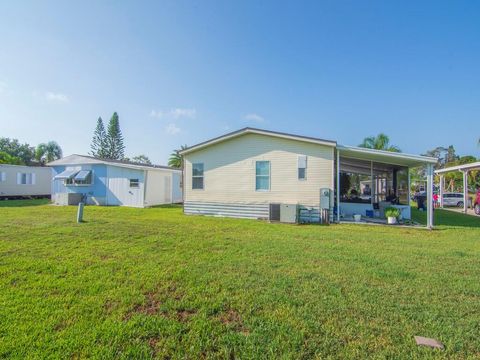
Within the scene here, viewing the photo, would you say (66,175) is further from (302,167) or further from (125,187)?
(302,167)

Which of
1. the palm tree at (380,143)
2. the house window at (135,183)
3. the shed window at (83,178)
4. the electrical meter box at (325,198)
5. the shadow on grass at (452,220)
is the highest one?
the palm tree at (380,143)

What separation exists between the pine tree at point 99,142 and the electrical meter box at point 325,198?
154ft

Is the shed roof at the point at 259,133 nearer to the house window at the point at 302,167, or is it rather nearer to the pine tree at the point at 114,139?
the house window at the point at 302,167

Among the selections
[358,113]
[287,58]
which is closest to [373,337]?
[287,58]


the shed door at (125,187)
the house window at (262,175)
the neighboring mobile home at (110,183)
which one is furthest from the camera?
the neighboring mobile home at (110,183)

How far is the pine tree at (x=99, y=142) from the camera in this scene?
154 ft

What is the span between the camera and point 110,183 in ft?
59.1

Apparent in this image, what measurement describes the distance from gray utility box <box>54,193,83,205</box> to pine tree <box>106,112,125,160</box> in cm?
3128

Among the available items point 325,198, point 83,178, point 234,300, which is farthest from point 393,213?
point 83,178

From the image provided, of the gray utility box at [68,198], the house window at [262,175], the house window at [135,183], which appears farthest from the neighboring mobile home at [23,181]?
the house window at [262,175]

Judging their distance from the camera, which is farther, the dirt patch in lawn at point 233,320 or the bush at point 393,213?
the bush at point 393,213

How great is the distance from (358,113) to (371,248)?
18.2 m

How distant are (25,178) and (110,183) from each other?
12.3m

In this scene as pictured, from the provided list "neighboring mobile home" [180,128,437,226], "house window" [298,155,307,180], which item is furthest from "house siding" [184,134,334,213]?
"house window" [298,155,307,180]
